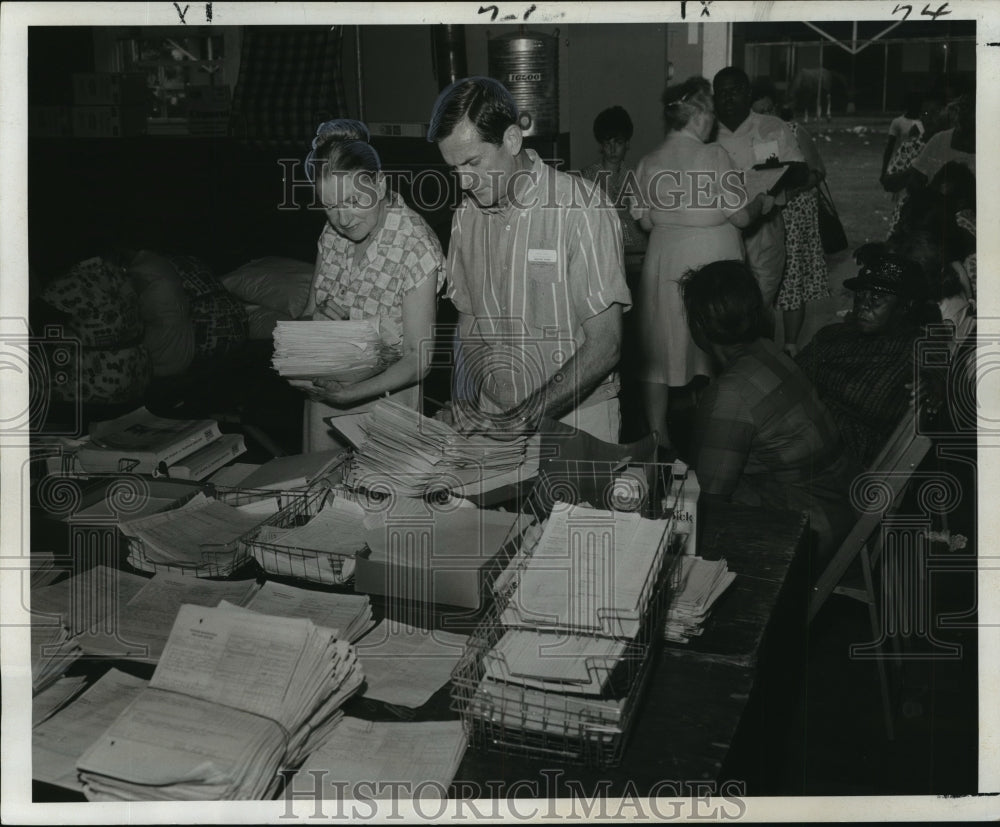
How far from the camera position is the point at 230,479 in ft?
9.16

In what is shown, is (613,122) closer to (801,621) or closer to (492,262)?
(492,262)

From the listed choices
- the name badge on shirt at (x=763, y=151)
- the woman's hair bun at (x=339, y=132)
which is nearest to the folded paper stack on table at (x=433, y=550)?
the woman's hair bun at (x=339, y=132)

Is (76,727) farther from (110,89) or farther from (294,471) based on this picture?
(110,89)

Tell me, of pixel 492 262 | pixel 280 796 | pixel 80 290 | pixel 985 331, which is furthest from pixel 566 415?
pixel 80 290

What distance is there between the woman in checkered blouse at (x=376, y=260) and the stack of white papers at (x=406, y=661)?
104 cm

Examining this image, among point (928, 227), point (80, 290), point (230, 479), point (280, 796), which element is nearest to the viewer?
point (280, 796)

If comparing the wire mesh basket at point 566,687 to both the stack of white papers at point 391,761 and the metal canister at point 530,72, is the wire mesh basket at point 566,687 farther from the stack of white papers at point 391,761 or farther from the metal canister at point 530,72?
the metal canister at point 530,72

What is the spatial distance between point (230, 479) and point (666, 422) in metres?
2.57

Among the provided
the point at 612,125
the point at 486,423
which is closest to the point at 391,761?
the point at 486,423

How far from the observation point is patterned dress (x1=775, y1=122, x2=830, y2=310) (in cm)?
545

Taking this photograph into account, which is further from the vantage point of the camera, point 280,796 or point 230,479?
point 230,479

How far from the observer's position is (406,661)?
78.4 inches

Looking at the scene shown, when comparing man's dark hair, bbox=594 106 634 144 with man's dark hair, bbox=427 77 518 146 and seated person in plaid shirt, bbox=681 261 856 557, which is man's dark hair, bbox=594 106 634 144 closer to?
seated person in plaid shirt, bbox=681 261 856 557

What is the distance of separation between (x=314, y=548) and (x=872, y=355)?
2.11 metres
